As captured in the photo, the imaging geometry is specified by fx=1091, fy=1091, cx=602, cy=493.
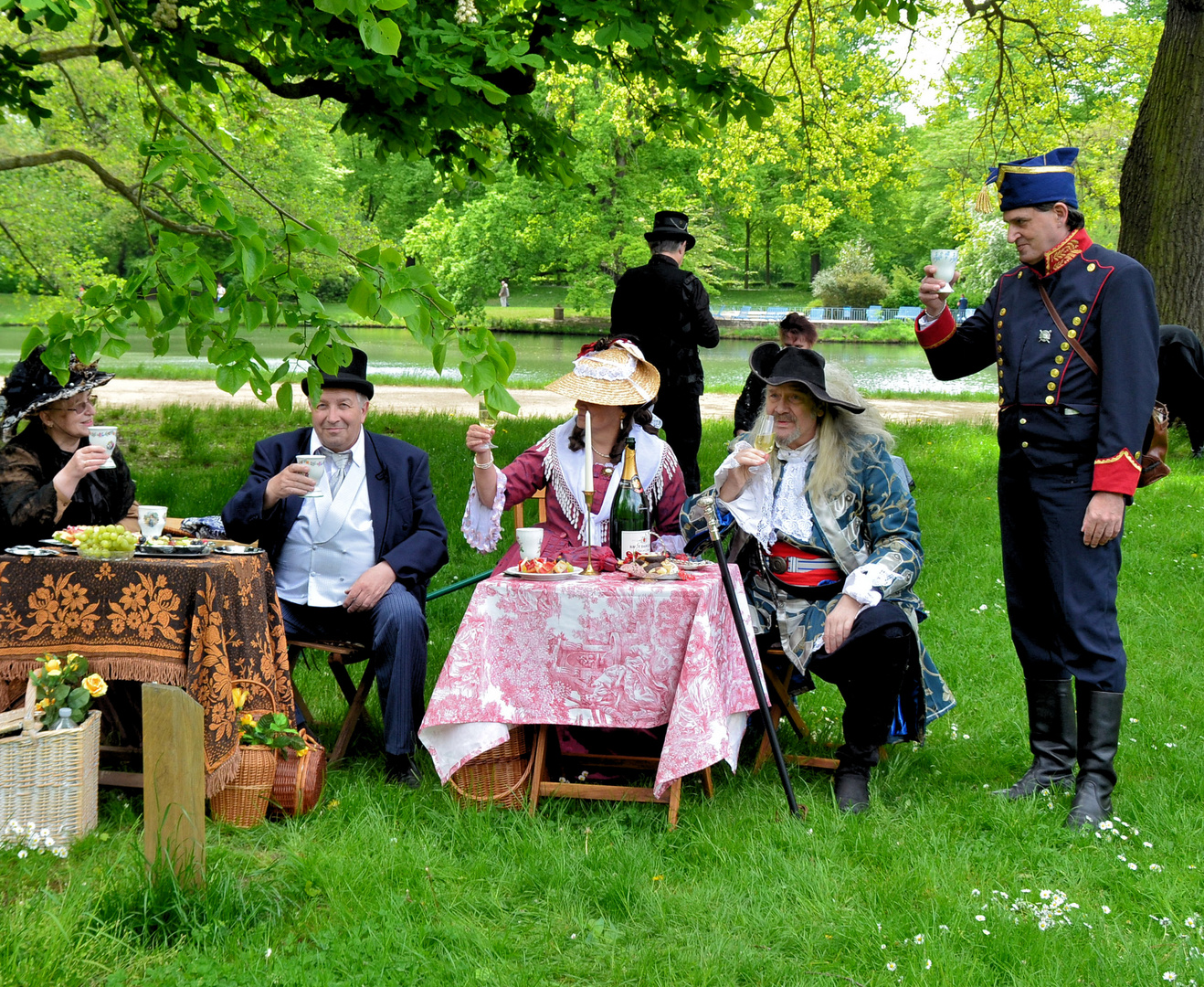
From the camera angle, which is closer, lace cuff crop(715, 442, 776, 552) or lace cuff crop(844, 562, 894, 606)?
lace cuff crop(844, 562, 894, 606)

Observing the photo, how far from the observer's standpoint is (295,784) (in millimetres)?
3715

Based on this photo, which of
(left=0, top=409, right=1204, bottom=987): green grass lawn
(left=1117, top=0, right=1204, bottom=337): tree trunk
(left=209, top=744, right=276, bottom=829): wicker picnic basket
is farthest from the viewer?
(left=1117, top=0, right=1204, bottom=337): tree trunk

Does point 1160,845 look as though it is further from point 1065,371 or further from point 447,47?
point 447,47

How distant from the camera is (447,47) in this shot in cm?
554

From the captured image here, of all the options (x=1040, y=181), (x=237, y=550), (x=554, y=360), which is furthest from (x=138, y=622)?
(x=554, y=360)

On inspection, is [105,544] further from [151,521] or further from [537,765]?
[537,765]

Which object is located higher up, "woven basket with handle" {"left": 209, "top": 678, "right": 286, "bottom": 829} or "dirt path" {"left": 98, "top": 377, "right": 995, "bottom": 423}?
"dirt path" {"left": 98, "top": 377, "right": 995, "bottom": 423}

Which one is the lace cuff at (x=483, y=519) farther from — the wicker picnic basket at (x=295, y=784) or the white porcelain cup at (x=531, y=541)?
the wicker picnic basket at (x=295, y=784)

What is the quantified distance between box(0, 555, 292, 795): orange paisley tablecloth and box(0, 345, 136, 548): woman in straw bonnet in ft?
1.53

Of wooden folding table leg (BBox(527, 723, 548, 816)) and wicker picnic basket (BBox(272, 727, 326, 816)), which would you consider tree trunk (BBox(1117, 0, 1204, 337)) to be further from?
wicker picnic basket (BBox(272, 727, 326, 816))

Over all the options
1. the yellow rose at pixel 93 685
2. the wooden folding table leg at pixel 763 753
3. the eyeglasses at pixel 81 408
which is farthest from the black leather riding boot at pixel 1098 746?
the eyeglasses at pixel 81 408

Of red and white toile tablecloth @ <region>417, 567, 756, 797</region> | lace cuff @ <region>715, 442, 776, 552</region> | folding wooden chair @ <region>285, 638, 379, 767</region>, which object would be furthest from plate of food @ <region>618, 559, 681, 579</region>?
folding wooden chair @ <region>285, 638, 379, 767</region>

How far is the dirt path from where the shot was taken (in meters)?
13.4

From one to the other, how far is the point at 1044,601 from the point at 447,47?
12.8 feet
